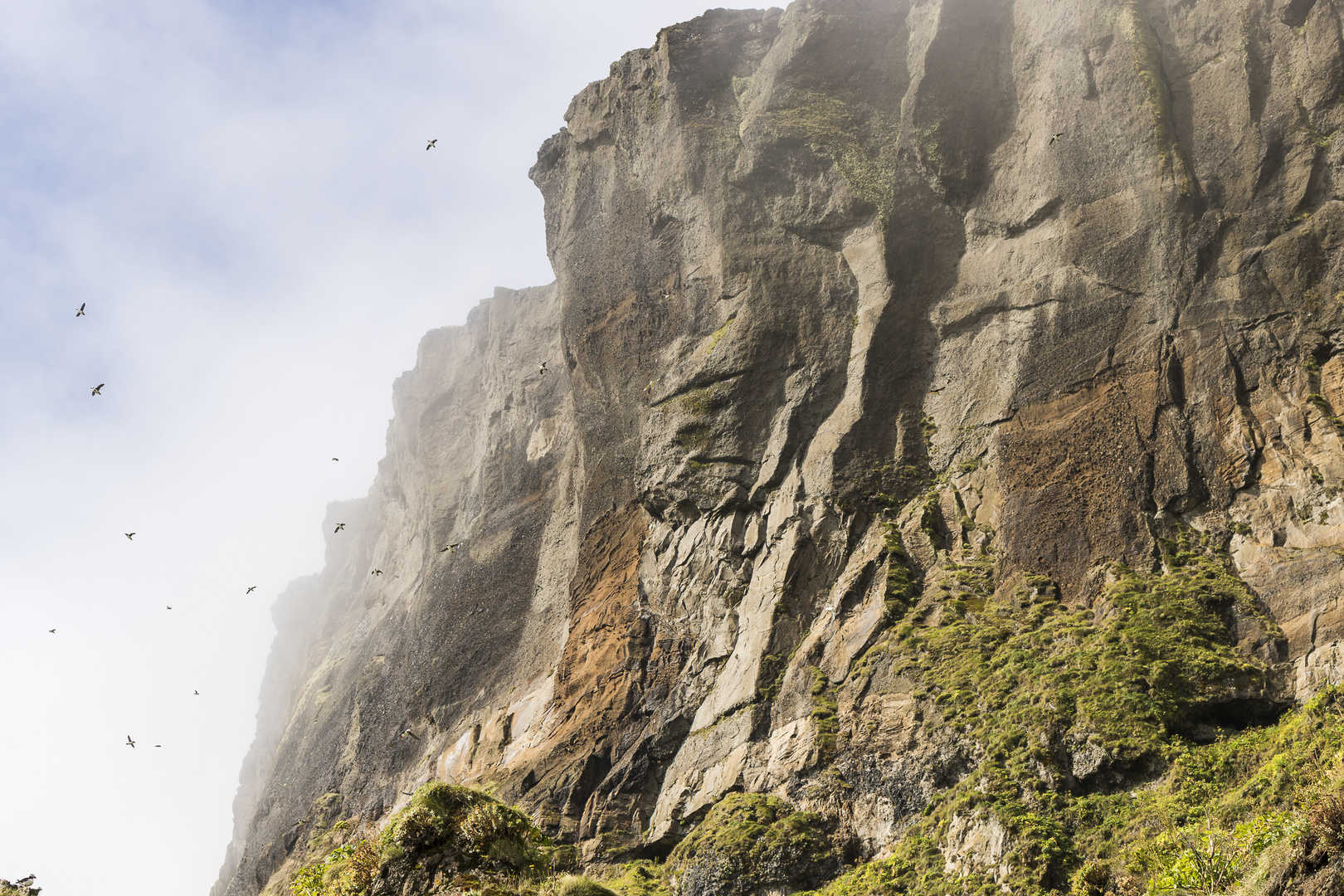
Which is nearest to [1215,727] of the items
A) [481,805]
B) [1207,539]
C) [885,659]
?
[1207,539]

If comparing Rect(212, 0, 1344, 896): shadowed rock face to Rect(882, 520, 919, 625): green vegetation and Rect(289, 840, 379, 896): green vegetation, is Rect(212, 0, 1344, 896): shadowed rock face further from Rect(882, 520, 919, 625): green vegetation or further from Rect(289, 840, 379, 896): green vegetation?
Rect(289, 840, 379, 896): green vegetation

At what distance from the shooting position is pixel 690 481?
91.1ft

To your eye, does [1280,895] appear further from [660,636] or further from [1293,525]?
[660,636]

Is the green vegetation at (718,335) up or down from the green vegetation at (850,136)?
down

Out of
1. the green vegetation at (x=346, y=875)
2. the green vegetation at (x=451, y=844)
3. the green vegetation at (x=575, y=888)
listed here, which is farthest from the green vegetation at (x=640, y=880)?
the green vegetation at (x=451, y=844)

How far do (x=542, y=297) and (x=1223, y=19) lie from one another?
35616 mm

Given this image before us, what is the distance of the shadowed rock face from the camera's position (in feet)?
65.2

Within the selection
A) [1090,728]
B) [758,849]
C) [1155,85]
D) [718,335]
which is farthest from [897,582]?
[1155,85]

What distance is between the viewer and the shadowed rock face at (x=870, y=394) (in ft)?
A: 65.2

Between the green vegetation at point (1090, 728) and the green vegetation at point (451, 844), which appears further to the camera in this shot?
the green vegetation at point (1090, 728)

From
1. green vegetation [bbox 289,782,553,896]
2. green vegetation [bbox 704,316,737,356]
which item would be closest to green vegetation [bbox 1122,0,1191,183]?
green vegetation [bbox 704,316,737,356]

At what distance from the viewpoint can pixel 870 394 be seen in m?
25.8

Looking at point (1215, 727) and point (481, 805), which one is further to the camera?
point (1215, 727)

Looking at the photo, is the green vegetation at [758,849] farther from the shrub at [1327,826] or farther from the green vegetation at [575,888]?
the shrub at [1327,826]
